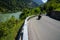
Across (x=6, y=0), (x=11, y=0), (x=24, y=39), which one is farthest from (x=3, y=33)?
(x=11, y=0)

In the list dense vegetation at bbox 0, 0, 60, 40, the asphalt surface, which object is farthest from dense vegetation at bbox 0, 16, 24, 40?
the asphalt surface

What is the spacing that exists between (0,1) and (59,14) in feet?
378

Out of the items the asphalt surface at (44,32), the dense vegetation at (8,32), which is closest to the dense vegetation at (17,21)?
the dense vegetation at (8,32)

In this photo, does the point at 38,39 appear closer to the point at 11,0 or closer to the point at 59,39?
the point at 59,39

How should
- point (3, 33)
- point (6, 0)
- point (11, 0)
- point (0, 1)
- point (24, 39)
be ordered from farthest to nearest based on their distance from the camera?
point (11, 0), point (6, 0), point (0, 1), point (3, 33), point (24, 39)

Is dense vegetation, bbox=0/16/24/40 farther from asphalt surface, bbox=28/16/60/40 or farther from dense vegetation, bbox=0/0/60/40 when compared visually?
asphalt surface, bbox=28/16/60/40

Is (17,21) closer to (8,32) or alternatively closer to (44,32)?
(8,32)

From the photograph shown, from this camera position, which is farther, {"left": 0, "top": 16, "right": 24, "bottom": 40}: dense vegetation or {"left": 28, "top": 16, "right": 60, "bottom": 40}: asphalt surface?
{"left": 0, "top": 16, "right": 24, "bottom": 40}: dense vegetation

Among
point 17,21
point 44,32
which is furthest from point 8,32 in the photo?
point 17,21

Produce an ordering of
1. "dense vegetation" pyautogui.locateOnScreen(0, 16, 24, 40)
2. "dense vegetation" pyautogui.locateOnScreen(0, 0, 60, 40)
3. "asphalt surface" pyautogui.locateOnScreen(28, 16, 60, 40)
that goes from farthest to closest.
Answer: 1. "dense vegetation" pyautogui.locateOnScreen(0, 0, 60, 40)
2. "dense vegetation" pyautogui.locateOnScreen(0, 16, 24, 40)
3. "asphalt surface" pyautogui.locateOnScreen(28, 16, 60, 40)

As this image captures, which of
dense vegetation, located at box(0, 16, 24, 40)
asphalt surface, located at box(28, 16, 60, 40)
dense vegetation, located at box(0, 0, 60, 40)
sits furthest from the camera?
dense vegetation, located at box(0, 0, 60, 40)

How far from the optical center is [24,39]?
7246 millimetres

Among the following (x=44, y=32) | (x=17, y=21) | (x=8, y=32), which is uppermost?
(x=17, y=21)

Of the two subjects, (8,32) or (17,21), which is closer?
(8,32)
